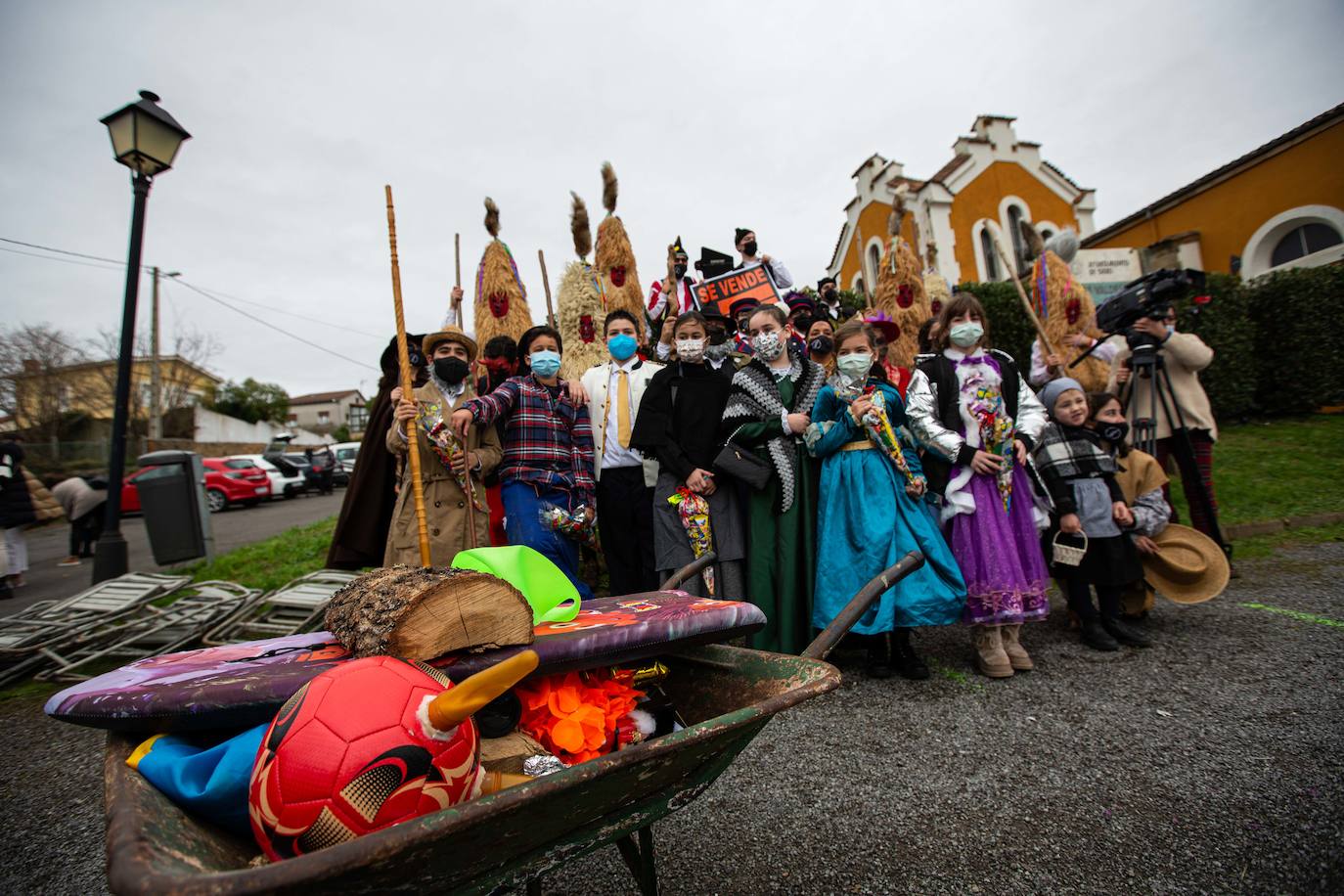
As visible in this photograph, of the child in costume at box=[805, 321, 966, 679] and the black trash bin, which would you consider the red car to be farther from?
the child in costume at box=[805, 321, 966, 679]

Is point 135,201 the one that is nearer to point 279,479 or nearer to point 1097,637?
point 1097,637

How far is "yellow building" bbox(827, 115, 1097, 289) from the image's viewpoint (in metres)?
19.9

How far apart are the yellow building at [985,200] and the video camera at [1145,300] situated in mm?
16240

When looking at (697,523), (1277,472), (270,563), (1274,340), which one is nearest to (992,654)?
(697,523)

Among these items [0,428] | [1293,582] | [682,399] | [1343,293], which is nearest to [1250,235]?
[1343,293]

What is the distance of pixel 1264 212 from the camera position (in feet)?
45.6

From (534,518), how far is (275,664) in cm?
230

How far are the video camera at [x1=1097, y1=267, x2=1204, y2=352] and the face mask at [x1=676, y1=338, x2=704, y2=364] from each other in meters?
3.00

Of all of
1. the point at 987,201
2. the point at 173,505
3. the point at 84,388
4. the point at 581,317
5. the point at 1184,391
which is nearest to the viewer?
the point at 1184,391

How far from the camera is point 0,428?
1994 centimetres

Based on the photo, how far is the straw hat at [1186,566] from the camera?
3.52 meters

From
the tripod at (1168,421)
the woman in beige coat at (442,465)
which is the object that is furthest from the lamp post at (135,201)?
the tripod at (1168,421)

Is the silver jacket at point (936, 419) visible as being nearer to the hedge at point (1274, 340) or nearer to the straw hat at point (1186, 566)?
the straw hat at point (1186, 566)

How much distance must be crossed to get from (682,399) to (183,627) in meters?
3.55
